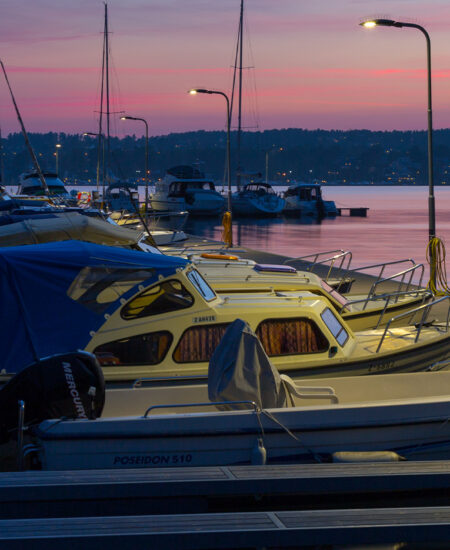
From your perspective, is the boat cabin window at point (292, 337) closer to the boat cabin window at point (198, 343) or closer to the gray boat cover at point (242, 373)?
the boat cabin window at point (198, 343)

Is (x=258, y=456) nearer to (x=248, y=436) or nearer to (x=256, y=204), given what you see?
(x=248, y=436)

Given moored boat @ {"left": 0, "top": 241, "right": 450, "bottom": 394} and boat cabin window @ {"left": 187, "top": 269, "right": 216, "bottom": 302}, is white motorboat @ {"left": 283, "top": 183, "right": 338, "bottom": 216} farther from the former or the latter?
moored boat @ {"left": 0, "top": 241, "right": 450, "bottom": 394}

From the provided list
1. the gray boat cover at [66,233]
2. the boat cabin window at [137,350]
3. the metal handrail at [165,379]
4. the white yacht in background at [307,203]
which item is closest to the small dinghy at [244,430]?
the metal handrail at [165,379]

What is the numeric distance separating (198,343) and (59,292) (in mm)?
1662

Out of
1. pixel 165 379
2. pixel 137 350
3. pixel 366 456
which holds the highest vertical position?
pixel 137 350

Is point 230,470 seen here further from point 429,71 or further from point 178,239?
point 178,239

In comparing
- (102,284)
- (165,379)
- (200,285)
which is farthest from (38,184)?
(165,379)

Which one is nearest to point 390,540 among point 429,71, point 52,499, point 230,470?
point 230,470

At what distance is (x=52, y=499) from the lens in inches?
211

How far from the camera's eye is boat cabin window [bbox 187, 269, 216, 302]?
9137 millimetres

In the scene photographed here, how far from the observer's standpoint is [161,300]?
8.85 metres

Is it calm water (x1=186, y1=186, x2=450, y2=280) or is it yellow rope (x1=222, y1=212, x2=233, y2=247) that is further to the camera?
calm water (x1=186, y1=186, x2=450, y2=280)

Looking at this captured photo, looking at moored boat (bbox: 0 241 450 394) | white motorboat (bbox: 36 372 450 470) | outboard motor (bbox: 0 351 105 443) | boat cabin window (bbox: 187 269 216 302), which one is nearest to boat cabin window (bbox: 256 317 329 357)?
moored boat (bbox: 0 241 450 394)

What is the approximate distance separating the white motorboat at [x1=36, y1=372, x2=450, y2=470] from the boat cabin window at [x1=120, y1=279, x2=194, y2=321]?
248 centimetres
